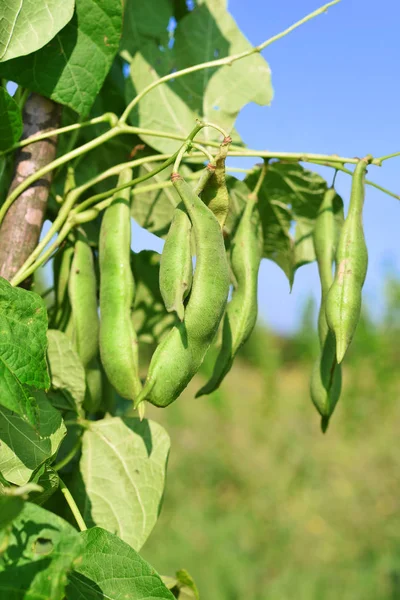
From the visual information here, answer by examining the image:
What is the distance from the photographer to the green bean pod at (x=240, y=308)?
4.26 ft

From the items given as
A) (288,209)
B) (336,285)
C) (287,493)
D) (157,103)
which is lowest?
(287,493)

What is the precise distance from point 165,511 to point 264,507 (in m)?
1.34

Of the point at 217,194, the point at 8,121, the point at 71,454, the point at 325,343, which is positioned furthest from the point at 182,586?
the point at 8,121

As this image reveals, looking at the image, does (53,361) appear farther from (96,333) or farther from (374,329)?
(374,329)

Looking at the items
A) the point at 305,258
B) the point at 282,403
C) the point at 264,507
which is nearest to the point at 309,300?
the point at 282,403

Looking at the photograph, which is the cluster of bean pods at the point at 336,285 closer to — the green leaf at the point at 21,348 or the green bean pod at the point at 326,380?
the green bean pod at the point at 326,380

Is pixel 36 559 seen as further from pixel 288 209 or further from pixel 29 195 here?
pixel 288 209

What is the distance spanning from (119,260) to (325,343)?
1.52ft

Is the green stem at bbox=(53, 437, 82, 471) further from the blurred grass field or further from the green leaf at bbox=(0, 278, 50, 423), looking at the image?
the blurred grass field

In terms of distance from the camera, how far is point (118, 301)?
122 cm

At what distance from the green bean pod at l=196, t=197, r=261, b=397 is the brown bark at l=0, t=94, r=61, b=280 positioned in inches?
16.2

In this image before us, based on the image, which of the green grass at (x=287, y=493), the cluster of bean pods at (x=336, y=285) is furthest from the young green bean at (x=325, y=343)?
the green grass at (x=287, y=493)

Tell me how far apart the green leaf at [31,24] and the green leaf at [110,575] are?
0.85 meters

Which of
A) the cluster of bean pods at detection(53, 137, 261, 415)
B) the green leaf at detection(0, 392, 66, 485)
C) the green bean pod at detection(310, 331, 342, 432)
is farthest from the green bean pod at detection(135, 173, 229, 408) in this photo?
the green bean pod at detection(310, 331, 342, 432)
